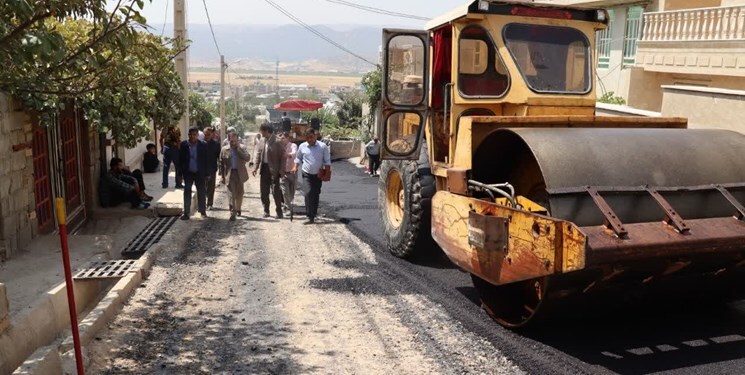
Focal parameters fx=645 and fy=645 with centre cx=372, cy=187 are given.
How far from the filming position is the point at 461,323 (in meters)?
5.18

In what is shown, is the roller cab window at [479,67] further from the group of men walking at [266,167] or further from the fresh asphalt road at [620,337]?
the group of men walking at [266,167]

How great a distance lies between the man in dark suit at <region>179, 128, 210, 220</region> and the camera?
9867 mm

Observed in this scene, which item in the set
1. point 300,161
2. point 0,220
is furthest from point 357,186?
point 0,220

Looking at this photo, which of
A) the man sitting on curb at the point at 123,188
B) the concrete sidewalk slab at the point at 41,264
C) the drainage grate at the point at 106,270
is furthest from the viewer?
the man sitting on curb at the point at 123,188

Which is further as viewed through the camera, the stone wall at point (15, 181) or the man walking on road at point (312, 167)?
the man walking on road at point (312, 167)

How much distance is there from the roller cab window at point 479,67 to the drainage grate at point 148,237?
4.54m

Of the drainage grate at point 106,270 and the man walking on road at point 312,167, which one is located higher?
the man walking on road at point 312,167

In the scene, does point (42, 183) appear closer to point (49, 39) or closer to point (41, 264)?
point (41, 264)

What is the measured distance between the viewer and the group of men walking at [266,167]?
9562mm

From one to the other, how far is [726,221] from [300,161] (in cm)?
699

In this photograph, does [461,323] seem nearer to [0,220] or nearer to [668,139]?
[668,139]

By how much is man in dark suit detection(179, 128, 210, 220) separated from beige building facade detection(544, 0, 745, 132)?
729 cm

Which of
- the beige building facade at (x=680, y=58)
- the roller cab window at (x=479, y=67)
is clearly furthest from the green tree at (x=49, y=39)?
the beige building facade at (x=680, y=58)

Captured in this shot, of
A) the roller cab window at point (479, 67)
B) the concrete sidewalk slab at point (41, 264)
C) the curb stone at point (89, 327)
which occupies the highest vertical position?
the roller cab window at point (479, 67)
